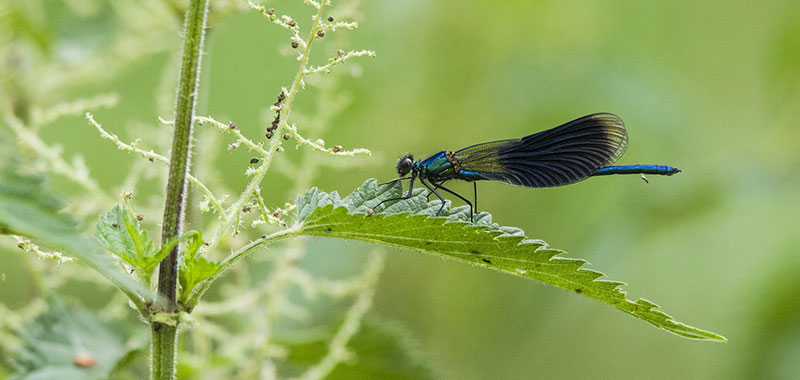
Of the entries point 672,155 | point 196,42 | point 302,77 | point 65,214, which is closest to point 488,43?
point 672,155

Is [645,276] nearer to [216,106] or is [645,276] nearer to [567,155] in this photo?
[567,155]

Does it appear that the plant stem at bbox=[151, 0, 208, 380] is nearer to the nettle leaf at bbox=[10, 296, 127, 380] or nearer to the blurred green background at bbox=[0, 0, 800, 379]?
the nettle leaf at bbox=[10, 296, 127, 380]

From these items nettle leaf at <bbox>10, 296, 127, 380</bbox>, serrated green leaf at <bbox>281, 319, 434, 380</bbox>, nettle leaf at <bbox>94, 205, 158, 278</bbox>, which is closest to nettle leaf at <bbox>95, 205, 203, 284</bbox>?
nettle leaf at <bbox>94, 205, 158, 278</bbox>

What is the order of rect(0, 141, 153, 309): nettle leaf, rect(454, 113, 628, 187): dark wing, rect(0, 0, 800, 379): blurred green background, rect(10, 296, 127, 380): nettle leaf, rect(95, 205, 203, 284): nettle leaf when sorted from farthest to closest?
rect(0, 0, 800, 379): blurred green background, rect(454, 113, 628, 187): dark wing, rect(10, 296, 127, 380): nettle leaf, rect(95, 205, 203, 284): nettle leaf, rect(0, 141, 153, 309): nettle leaf

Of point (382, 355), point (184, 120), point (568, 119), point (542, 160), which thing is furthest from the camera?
point (568, 119)

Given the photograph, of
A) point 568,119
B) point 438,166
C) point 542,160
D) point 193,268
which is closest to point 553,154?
point 542,160

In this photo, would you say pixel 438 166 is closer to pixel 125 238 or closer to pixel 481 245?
pixel 481 245
